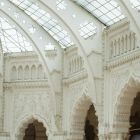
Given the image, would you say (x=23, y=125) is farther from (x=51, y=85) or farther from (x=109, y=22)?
(x=109, y=22)

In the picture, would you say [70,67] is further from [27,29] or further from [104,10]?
[104,10]

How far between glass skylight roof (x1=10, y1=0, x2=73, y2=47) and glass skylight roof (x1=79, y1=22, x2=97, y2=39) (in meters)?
2.28

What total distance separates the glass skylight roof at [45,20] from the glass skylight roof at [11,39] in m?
3.51

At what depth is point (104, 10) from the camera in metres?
37.0

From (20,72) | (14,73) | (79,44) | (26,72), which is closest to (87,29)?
(79,44)

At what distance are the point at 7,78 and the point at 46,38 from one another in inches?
216

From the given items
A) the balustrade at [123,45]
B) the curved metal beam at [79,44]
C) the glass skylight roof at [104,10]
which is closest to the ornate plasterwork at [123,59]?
the balustrade at [123,45]

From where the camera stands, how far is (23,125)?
1745 inches

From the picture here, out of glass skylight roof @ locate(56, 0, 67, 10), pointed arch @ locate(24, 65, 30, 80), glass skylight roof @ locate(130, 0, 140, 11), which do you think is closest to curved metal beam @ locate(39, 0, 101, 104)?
glass skylight roof @ locate(56, 0, 67, 10)

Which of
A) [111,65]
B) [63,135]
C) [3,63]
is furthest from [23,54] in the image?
[111,65]

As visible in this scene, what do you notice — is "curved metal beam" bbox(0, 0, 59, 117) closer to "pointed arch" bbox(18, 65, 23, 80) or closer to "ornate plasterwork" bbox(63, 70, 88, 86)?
"ornate plasterwork" bbox(63, 70, 88, 86)

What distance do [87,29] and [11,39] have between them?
31.1 ft

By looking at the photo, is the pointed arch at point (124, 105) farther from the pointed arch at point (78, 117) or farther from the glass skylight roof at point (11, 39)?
the glass skylight roof at point (11, 39)

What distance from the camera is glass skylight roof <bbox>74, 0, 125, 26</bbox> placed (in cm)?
3603
